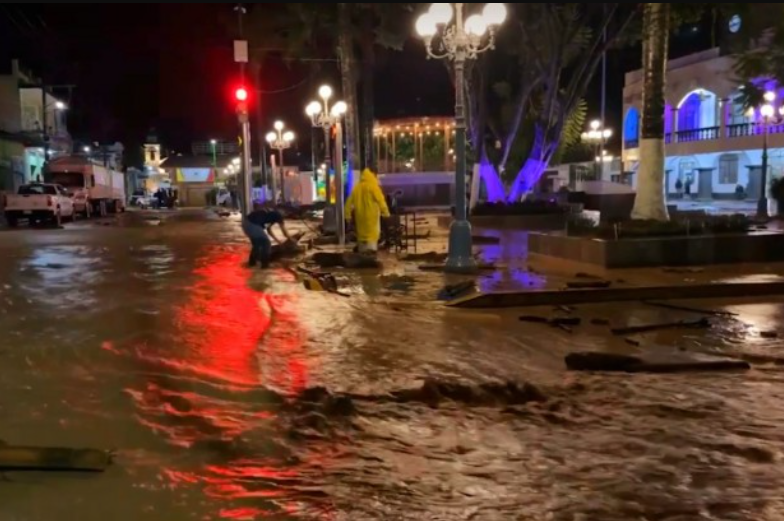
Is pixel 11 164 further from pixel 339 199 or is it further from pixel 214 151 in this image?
pixel 214 151

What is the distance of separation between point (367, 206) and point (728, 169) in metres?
41.3

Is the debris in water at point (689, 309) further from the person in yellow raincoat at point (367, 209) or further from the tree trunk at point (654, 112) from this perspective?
the person in yellow raincoat at point (367, 209)

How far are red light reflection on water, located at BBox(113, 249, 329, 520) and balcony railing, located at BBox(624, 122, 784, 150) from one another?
1393 inches

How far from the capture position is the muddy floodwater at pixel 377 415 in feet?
14.4

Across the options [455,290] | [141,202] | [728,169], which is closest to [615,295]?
[455,290]

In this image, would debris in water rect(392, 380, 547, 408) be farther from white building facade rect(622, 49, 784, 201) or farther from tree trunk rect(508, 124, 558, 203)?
white building facade rect(622, 49, 784, 201)

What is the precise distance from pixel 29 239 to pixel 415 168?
108 feet

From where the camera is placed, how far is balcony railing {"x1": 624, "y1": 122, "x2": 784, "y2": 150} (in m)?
43.8

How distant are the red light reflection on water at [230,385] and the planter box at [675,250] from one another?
622 centimetres

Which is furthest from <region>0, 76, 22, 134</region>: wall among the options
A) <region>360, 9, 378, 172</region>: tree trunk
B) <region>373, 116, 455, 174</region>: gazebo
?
<region>360, 9, 378, 172</region>: tree trunk

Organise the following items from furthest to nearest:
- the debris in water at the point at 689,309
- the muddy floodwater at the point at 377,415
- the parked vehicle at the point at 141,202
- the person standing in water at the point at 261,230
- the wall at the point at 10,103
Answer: the parked vehicle at the point at 141,202
the wall at the point at 10,103
the person standing in water at the point at 261,230
the debris in water at the point at 689,309
the muddy floodwater at the point at 377,415

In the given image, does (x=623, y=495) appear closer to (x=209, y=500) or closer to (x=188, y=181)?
(x=209, y=500)

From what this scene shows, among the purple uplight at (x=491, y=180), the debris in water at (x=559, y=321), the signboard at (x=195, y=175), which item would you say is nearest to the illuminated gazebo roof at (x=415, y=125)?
the purple uplight at (x=491, y=180)

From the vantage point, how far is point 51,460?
479 centimetres
